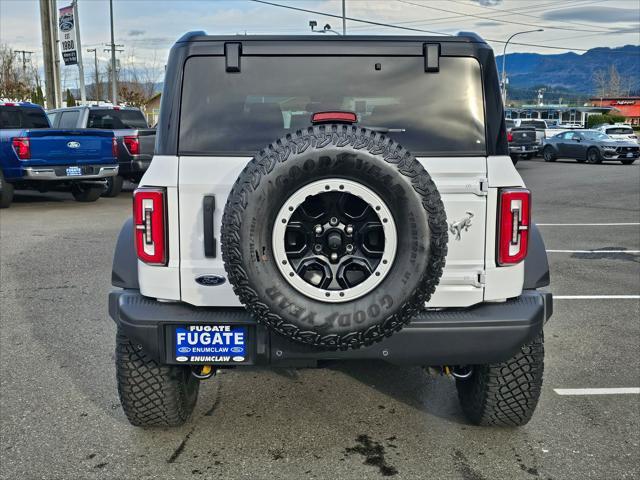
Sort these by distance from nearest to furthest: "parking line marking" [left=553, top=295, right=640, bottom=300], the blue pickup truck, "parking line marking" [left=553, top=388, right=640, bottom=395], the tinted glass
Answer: "parking line marking" [left=553, top=388, right=640, bottom=395] → "parking line marking" [left=553, top=295, right=640, bottom=300] → the blue pickup truck → the tinted glass

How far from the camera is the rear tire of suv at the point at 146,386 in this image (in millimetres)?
3535

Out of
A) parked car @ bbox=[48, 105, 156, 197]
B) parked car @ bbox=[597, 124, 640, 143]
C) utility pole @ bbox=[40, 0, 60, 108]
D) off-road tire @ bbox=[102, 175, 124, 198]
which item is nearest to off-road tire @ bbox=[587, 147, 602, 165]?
parked car @ bbox=[597, 124, 640, 143]

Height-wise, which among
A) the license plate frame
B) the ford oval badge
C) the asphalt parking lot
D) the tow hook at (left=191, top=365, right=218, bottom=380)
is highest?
the ford oval badge

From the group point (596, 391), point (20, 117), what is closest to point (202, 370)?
point (596, 391)

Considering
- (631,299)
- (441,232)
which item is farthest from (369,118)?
(631,299)

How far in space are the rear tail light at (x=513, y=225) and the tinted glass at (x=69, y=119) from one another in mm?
14410

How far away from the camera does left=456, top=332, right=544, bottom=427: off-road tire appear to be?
356 cm

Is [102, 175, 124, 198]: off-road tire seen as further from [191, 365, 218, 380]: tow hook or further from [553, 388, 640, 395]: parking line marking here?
[553, 388, 640, 395]: parking line marking

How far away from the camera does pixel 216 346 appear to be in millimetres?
3186

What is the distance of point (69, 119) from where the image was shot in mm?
16328

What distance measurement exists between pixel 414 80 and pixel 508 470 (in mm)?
1919

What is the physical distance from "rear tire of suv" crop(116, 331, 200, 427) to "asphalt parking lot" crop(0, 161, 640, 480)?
13cm

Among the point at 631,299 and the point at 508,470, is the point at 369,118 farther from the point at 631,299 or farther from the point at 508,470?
the point at 631,299

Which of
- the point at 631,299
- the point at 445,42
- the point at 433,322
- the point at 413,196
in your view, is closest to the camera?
the point at 413,196
